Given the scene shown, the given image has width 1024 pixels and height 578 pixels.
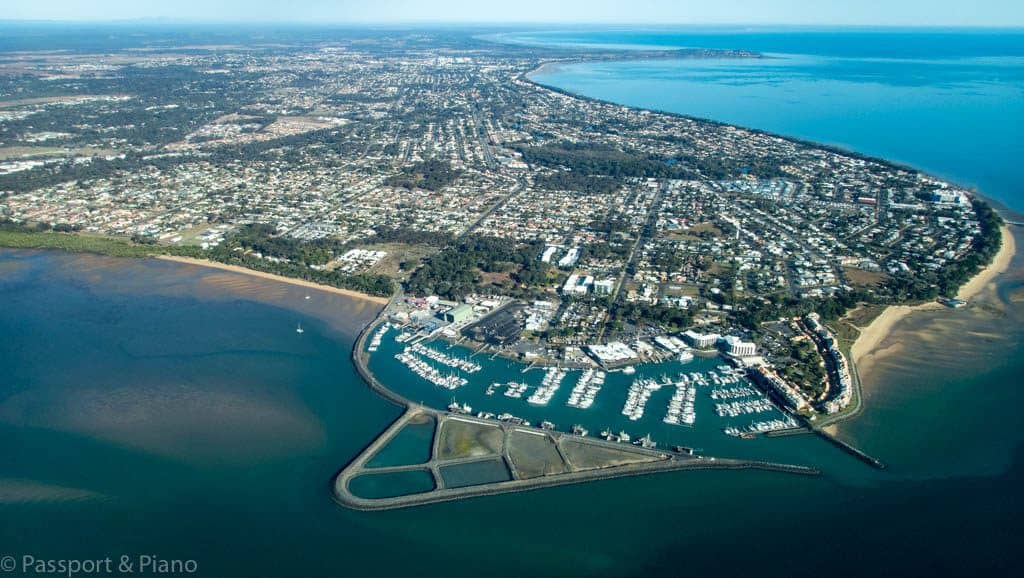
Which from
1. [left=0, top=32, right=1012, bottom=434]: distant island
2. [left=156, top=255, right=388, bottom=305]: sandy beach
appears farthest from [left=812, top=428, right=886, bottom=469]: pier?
[left=156, top=255, right=388, bottom=305]: sandy beach

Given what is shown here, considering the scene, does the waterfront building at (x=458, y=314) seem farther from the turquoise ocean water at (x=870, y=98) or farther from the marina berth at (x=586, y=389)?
the turquoise ocean water at (x=870, y=98)

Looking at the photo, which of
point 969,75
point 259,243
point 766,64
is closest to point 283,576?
point 259,243

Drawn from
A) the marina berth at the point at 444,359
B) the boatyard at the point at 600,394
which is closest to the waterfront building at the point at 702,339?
the boatyard at the point at 600,394

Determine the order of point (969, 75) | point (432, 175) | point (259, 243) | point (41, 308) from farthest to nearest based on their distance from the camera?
point (969, 75)
point (432, 175)
point (259, 243)
point (41, 308)

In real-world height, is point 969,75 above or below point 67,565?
above

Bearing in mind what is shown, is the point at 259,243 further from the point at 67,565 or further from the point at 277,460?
the point at 67,565
